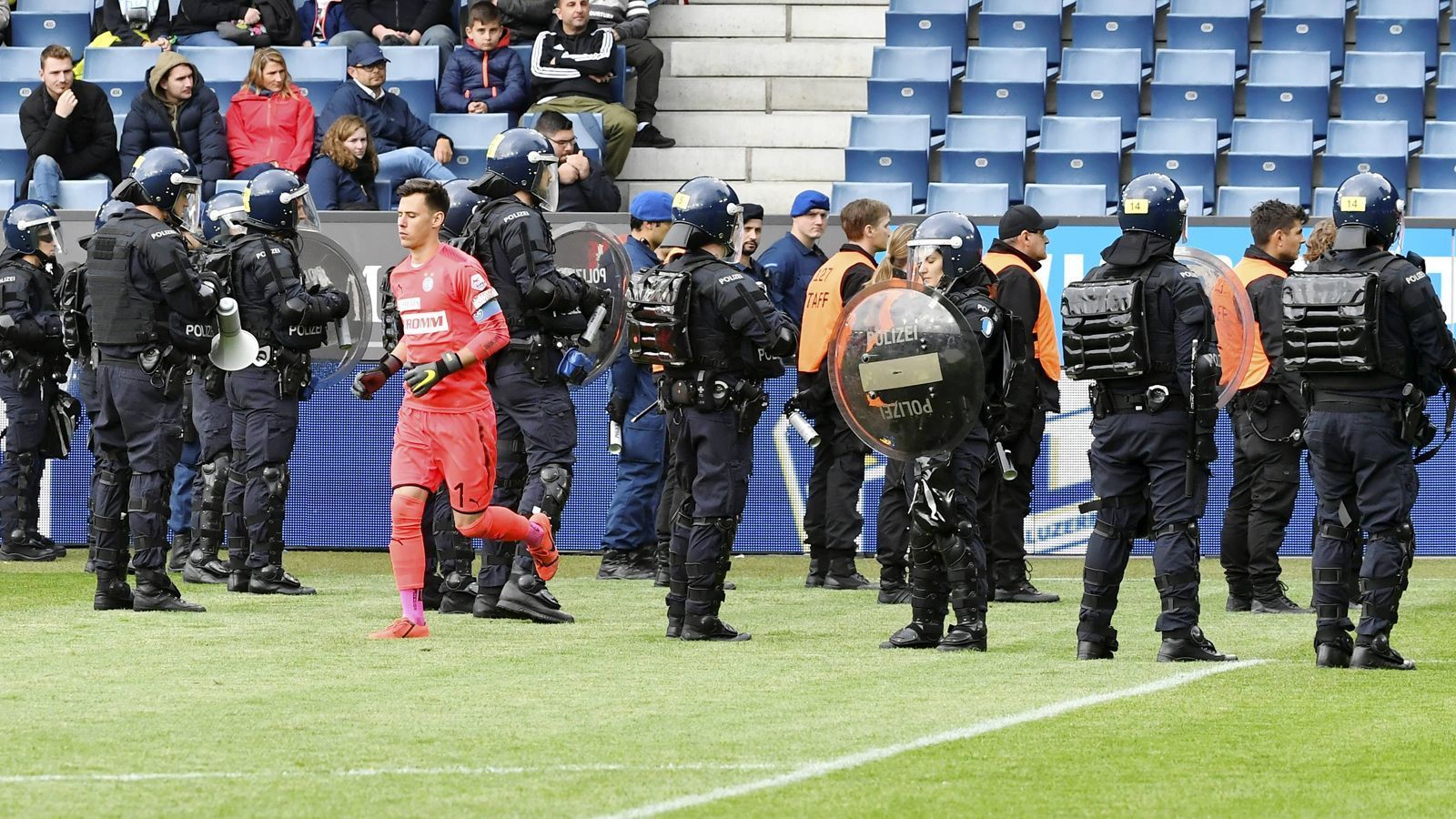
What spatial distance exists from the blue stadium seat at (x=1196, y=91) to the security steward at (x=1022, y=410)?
608 cm

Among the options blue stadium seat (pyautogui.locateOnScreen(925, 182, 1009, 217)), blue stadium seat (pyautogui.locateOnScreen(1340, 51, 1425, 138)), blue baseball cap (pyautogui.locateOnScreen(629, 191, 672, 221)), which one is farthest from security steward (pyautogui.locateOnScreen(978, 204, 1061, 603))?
blue stadium seat (pyautogui.locateOnScreen(1340, 51, 1425, 138))

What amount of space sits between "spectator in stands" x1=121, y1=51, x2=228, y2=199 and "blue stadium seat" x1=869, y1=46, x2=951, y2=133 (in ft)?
17.8

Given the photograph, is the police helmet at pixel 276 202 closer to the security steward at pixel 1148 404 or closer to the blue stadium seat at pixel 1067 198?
the security steward at pixel 1148 404

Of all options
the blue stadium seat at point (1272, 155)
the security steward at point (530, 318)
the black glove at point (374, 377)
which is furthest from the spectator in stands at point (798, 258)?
the blue stadium seat at point (1272, 155)

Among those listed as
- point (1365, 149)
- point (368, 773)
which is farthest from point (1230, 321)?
point (1365, 149)

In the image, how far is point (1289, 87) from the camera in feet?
58.0

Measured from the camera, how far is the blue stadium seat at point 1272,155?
16984 millimetres

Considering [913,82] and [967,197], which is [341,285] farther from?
[913,82]

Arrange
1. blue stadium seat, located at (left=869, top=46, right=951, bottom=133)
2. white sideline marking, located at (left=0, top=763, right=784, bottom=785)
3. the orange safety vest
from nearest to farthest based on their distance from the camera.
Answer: white sideline marking, located at (left=0, top=763, right=784, bottom=785) < the orange safety vest < blue stadium seat, located at (left=869, top=46, right=951, bottom=133)

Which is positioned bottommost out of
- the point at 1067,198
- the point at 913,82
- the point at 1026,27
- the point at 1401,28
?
the point at 1067,198

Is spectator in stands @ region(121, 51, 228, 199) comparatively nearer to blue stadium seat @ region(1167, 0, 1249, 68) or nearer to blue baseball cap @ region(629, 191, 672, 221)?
blue baseball cap @ region(629, 191, 672, 221)

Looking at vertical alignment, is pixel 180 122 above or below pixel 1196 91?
below

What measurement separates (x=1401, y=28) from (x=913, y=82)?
13.7 feet

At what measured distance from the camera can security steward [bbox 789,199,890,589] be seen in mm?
11859
